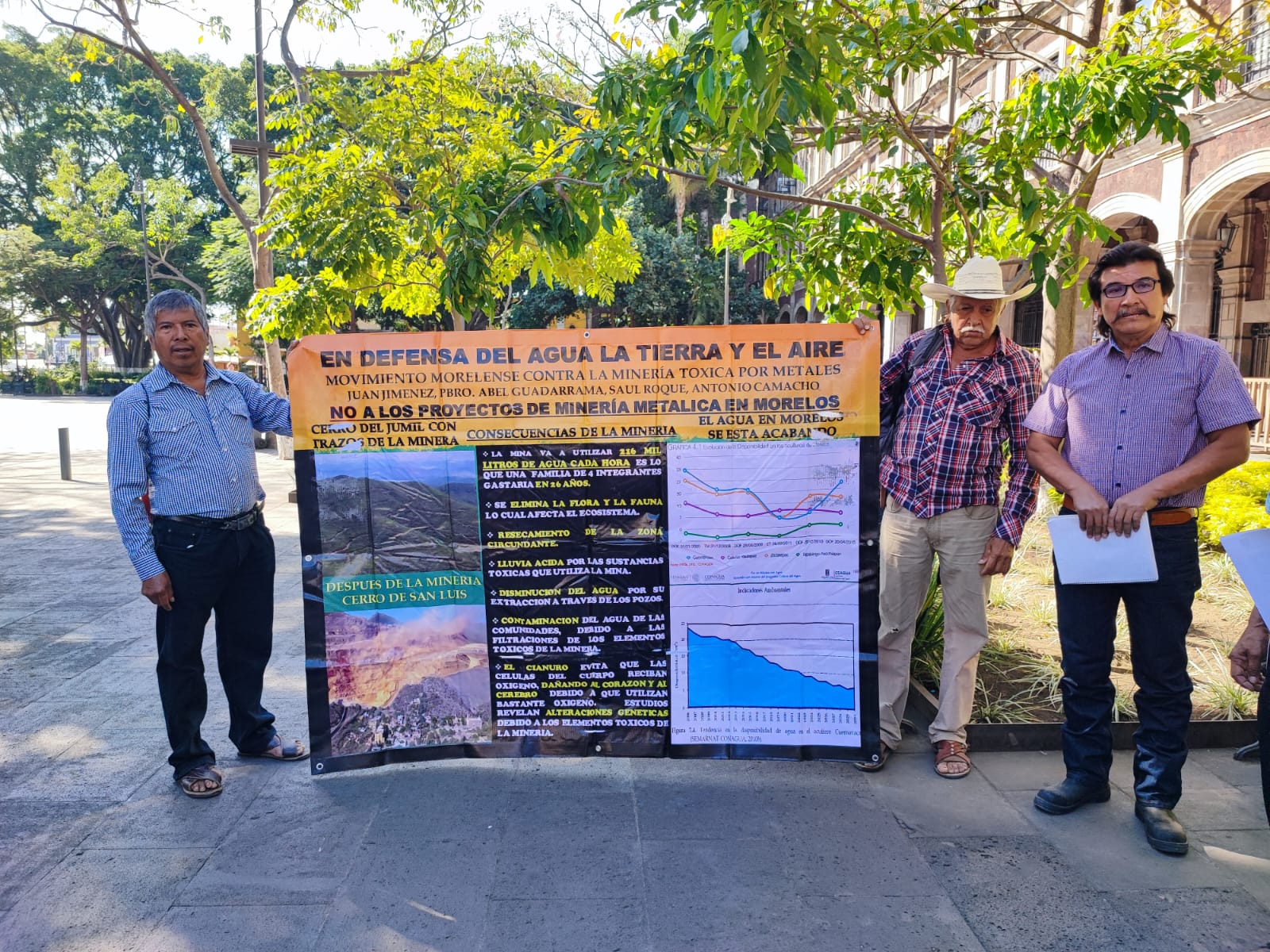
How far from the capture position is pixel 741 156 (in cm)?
372

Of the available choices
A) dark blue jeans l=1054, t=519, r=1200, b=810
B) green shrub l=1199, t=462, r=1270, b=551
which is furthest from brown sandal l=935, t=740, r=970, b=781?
green shrub l=1199, t=462, r=1270, b=551

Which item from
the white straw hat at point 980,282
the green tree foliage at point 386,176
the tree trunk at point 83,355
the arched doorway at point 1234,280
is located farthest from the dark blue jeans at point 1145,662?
the tree trunk at point 83,355

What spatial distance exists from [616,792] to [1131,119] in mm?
3836

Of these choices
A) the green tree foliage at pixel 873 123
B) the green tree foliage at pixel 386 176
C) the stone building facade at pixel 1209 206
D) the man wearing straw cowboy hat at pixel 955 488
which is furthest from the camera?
the stone building facade at pixel 1209 206

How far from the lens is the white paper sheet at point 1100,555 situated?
10.5 feet

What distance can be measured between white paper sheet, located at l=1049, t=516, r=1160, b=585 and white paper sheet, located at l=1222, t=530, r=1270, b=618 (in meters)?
0.44

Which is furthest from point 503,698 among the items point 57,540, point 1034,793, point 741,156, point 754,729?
point 57,540

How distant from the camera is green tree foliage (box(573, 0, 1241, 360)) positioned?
3049mm

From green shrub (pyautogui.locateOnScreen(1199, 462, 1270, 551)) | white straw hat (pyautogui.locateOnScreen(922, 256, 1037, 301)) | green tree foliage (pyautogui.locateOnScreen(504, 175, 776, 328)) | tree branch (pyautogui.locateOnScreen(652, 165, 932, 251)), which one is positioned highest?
green tree foliage (pyautogui.locateOnScreen(504, 175, 776, 328))

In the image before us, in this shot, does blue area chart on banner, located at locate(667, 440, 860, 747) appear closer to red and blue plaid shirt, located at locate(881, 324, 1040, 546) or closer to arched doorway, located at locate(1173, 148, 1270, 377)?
red and blue plaid shirt, located at locate(881, 324, 1040, 546)

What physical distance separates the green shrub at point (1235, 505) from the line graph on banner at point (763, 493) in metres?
4.17

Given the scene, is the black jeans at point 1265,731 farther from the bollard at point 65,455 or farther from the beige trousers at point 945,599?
the bollard at point 65,455

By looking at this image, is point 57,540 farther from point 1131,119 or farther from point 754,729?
point 1131,119

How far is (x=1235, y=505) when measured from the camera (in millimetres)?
6816
